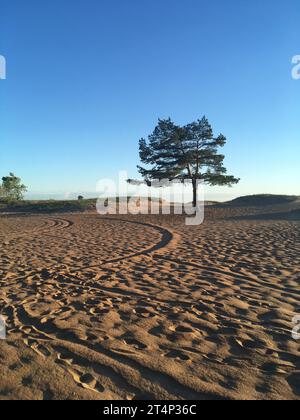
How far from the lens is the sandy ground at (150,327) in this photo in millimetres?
2996

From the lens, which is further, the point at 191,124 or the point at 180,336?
the point at 191,124

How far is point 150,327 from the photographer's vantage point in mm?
4258

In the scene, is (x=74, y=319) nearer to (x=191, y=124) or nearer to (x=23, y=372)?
(x=23, y=372)

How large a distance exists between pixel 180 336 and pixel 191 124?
92.1 feet

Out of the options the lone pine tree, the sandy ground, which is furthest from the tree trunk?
the sandy ground

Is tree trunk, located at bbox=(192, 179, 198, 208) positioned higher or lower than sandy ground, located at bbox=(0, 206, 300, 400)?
higher

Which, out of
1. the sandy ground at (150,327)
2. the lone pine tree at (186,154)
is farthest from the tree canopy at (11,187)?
the sandy ground at (150,327)

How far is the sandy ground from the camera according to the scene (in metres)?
3.00

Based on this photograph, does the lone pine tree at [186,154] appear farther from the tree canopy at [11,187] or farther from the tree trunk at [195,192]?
the tree canopy at [11,187]

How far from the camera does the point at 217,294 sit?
18.2ft

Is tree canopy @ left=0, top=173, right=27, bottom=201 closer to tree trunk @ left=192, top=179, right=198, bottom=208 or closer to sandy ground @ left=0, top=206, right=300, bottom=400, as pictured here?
tree trunk @ left=192, top=179, right=198, bottom=208
